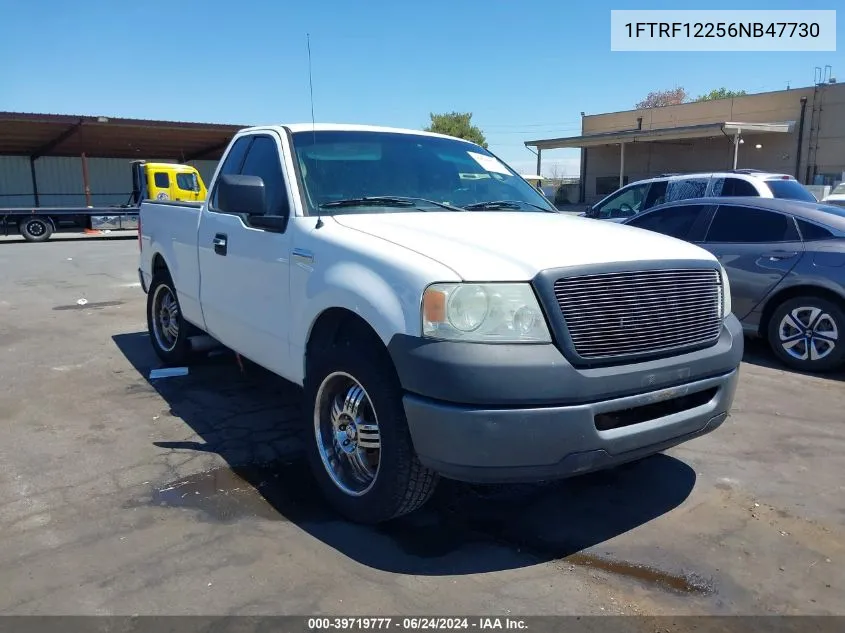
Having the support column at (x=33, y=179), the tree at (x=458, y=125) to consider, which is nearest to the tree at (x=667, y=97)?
the tree at (x=458, y=125)

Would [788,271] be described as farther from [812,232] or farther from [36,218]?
[36,218]

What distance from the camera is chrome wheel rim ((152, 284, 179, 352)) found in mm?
6219

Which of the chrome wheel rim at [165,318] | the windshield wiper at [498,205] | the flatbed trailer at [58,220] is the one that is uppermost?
the windshield wiper at [498,205]

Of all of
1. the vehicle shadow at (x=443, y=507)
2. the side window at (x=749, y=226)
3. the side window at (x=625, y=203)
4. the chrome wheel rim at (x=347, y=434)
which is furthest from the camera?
the side window at (x=625, y=203)

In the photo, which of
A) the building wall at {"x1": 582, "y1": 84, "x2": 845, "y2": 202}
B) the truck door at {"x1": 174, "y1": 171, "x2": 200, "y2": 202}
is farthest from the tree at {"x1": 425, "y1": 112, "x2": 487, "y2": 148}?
the truck door at {"x1": 174, "y1": 171, "x2": 200, "y2": 202}

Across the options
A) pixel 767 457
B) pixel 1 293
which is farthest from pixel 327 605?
pixel 1 293

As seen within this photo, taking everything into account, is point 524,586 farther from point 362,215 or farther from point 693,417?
point 362,215

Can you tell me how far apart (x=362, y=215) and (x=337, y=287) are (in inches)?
23.2

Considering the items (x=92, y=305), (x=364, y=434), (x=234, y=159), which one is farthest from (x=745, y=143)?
(x=364, y=434)

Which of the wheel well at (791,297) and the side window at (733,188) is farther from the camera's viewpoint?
the side window at (733,188)

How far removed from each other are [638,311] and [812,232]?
4.37 meters

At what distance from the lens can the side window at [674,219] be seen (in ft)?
24.5

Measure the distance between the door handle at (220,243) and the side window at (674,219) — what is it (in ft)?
16.0

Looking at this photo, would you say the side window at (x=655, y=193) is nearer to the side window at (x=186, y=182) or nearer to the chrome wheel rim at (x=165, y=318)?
the chrome wheel rim at (x=165, y=318)
